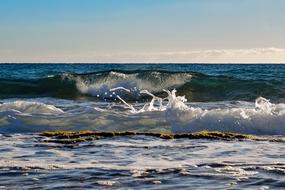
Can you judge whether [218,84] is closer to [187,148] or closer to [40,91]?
[40,91]

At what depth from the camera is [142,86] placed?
29359 millimetres

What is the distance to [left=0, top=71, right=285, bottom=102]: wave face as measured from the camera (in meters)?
24.3

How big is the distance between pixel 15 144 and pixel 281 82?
67.1 ft

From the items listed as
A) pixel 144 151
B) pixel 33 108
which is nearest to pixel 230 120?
pixel 144 151

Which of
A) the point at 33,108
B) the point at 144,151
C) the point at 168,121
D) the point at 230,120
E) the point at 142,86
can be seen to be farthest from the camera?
the point at 142,86

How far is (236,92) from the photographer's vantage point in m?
24.1

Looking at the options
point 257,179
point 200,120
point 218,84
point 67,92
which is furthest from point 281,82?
point 257,179

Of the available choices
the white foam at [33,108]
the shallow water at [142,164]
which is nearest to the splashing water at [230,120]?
the shallow water at [142,164]

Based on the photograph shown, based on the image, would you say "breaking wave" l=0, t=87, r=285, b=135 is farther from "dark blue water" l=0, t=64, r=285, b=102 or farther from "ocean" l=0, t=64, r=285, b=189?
"dark blue water" l=0, t=64, r=285, b=102

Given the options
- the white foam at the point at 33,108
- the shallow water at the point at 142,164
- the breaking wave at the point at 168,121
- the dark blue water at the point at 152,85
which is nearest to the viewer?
the shallow water at the point at 142,164

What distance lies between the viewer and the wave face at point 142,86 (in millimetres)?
24297

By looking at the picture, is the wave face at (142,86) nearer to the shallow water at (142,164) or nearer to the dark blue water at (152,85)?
the dark blue water at (152,85)

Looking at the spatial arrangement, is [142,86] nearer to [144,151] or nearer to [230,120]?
[230,120]

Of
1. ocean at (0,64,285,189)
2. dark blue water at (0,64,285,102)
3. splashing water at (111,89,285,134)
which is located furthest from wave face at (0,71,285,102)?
ocean at (0,64,285,189)
